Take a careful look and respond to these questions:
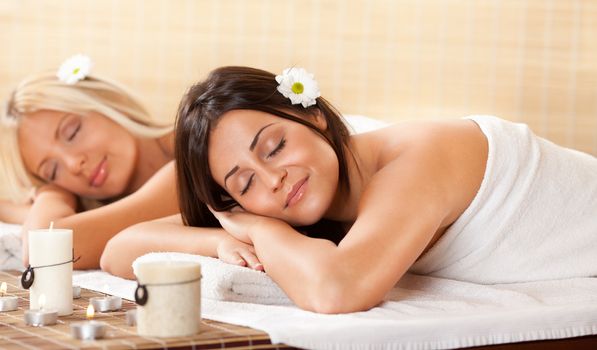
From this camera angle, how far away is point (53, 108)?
3.18 metres

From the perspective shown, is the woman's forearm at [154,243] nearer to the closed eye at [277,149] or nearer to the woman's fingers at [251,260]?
the woman's fingers at [251,260]

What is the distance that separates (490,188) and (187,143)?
689 mm

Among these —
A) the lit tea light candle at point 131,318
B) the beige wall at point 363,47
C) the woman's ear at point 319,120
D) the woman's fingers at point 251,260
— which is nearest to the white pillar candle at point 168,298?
the lit tea light candle at point 131,318

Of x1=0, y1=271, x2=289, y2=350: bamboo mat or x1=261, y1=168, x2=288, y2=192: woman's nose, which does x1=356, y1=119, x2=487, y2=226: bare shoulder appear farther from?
x1=0, y1=271, x2=289, y2=350: bamboo mat

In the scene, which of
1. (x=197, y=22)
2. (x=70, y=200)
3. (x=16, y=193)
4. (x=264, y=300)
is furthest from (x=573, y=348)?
(x=197, y=22)

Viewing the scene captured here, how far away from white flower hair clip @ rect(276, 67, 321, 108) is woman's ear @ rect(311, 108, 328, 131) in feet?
0.10

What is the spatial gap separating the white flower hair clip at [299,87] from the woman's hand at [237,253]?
35cm

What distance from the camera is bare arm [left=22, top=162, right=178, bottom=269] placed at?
9.04 ft

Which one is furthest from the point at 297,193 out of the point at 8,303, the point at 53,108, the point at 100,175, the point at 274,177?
the point at 53,108

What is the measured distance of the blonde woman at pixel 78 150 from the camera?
2961 millimetres

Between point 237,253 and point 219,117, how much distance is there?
0.99ft

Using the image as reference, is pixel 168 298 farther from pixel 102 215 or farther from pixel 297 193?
pixel 102 215

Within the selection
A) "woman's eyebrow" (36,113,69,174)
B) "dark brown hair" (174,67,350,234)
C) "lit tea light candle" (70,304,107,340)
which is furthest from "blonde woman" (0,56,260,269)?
"lit tea light candle" (70,304,107,340)

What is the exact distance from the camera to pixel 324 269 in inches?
74.5
